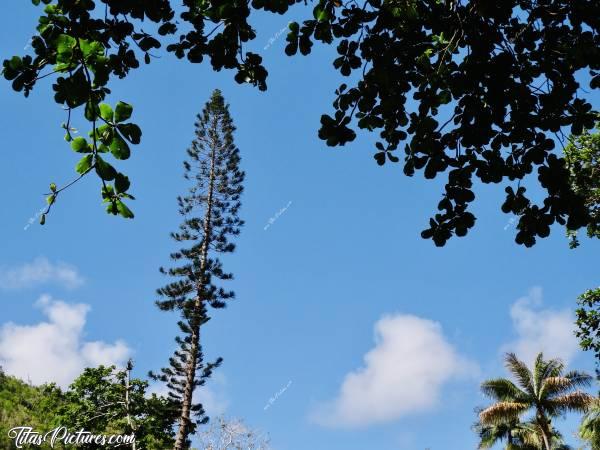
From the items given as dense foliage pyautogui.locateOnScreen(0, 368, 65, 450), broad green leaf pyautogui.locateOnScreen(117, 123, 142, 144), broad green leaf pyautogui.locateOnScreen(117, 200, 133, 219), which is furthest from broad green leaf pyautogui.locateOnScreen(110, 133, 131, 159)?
dense foliage pyautogui.locateOnScreen(0, 368, 65, 450)

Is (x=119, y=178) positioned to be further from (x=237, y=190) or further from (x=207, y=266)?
(x=237, y=190)

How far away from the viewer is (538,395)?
789 inches

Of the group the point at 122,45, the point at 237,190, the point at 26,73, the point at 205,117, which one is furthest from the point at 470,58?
the point at 205,117

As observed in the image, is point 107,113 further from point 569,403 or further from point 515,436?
point 515,436

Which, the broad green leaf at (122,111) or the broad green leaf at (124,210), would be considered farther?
the broad green leaf at (124,210)

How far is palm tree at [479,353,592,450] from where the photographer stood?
19.5 m

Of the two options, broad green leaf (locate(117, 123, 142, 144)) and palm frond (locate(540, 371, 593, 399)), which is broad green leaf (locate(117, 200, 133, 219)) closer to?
broad green leaf (locate(117, 123, 142, 144))

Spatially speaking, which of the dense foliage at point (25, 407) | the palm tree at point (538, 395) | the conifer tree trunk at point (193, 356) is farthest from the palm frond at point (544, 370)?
the dense foliage at point (25, 407)

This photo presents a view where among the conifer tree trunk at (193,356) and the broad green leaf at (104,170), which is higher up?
the conifer tree trunk at (193,356)

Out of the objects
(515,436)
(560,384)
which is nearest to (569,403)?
(560,384)

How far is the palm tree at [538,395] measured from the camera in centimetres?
1947

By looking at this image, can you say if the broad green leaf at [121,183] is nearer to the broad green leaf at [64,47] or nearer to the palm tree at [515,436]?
the broad green leaf at [64,47]

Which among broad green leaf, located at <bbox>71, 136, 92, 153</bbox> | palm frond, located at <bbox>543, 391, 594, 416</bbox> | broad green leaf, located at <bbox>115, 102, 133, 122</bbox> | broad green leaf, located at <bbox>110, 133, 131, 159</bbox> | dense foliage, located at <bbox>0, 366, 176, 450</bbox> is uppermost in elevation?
palm frond, located at <bbox>543, 391, 594, 416</bbox>

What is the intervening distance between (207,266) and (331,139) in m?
21.2
